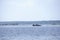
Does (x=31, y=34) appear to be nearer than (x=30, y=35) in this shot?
No
